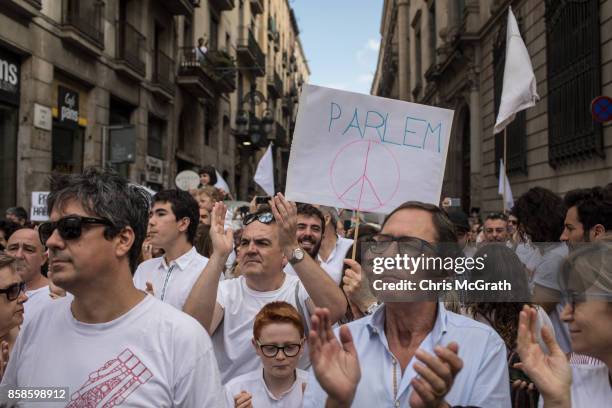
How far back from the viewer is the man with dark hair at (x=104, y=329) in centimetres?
206

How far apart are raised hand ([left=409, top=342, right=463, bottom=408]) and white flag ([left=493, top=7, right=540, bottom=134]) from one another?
6352 mm

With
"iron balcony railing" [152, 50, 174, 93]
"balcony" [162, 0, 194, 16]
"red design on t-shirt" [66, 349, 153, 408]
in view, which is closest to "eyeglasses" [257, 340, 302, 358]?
"red design on t-shirt" [66, 349, 153, 408]

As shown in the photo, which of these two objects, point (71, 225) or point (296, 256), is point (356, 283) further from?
point (71, 225)

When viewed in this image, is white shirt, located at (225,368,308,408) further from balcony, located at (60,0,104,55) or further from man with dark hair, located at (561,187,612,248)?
balcony, located at (60,0,104,55)

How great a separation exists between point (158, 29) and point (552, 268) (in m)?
20.7

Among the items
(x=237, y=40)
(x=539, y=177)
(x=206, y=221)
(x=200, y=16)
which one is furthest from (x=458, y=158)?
(x=206, y=221)

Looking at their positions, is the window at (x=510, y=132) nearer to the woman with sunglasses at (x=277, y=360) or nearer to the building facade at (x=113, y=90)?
the building facade at (x=113, y=90)

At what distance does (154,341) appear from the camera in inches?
82.7

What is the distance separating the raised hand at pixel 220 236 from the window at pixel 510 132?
13.7 m

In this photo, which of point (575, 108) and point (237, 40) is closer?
point (575, 108)

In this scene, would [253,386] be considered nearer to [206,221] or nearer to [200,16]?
[206,221]

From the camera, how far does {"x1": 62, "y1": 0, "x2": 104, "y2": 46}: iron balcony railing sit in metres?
14.0

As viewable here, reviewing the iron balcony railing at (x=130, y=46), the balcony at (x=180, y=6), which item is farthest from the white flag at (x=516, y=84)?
the balcony at (x=180, y=6)

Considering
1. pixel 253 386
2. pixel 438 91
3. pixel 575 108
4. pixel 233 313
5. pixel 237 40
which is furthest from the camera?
pixel 237 40
